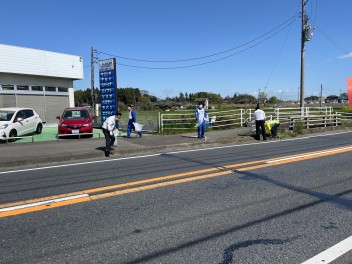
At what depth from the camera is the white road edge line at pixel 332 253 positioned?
329 cm

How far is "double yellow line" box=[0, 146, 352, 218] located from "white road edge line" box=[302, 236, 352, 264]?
336 centimetres

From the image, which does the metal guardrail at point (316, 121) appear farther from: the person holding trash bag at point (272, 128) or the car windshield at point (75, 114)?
the car windshield at point (75, 114)

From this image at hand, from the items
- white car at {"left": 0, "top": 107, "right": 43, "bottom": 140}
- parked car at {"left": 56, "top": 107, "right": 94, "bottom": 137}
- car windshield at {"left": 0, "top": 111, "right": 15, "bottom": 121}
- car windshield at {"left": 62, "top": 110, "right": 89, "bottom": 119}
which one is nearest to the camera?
white car at {"left": 0, "top": 107, "right": 43, "bottom": 140}

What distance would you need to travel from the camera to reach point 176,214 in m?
4.66

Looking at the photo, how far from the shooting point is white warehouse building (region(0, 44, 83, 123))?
62.4 ft

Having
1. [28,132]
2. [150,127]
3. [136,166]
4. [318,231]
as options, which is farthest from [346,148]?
[28,132]

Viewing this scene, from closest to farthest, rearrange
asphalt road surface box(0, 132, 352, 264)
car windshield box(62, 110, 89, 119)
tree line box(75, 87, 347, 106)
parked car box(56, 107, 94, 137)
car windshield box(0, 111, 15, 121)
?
1. asphalt road surface box(0, 132, 352, 264)
2. car windshield box(0, 111, 15, 121)
3. parked car box(56, 107, 94, 137)
4. car windshield box(62, 110, 89, 119)
5. tree line box(75, 87, 347, 106)

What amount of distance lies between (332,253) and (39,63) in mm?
20997

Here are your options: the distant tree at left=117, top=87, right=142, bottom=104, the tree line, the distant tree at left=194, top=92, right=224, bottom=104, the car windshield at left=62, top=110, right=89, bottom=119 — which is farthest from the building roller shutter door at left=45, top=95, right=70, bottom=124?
the distant tree at left=194, top=92, right=224, bottom=104

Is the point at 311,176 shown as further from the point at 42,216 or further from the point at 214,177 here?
the point at 42,216

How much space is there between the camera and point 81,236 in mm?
3932

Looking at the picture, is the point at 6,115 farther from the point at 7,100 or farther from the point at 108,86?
the point at 7,100

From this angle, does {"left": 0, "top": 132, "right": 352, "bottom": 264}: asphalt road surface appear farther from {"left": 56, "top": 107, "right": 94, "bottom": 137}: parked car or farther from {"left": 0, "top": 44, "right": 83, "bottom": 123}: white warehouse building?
{"left": 0, "top": 44, "right": 83, "bottom": 123}: white warehouse building

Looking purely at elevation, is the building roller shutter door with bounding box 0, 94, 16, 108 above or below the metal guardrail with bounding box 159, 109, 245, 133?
above
